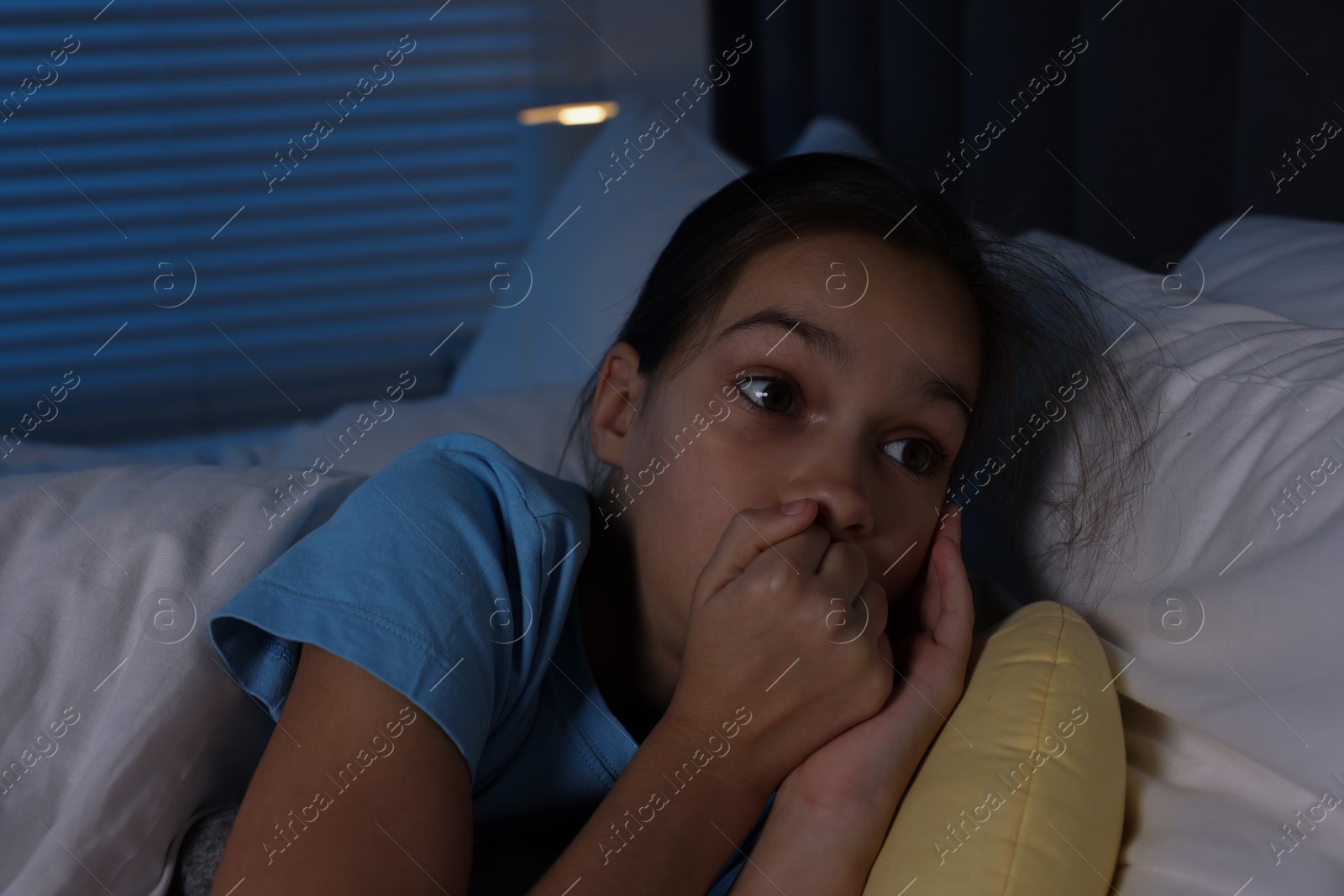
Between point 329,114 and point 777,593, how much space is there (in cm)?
236

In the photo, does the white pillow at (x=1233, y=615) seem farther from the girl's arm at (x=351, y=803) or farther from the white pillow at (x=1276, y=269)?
the girl's arm at (x=351, y=803)

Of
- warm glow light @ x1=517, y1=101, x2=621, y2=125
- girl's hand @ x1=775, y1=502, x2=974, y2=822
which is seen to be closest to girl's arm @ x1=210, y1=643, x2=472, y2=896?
girl's hand @ x1=775, y1=502, x2=974, y2=822

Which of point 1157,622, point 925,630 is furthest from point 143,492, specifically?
point 1157,622

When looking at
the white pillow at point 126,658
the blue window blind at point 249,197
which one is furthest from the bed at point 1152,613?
the blue window blind at point 249,197

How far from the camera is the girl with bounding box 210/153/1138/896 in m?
0.60

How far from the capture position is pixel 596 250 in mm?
1562

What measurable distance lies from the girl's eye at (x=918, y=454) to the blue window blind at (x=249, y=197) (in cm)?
193

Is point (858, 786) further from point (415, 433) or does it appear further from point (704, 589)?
point (415, 433)

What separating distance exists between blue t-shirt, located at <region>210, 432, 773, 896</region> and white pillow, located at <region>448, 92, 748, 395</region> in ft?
2.23

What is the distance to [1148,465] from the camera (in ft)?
2.46

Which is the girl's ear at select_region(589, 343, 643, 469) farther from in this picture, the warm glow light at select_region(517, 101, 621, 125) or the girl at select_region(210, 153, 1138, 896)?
the warm glow light at select_region(517, 101, 621, 125)

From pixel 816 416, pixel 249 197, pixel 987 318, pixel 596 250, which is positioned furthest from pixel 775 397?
pixel 249 197

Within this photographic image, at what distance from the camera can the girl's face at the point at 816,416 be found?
722 mm

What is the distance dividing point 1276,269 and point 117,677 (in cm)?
98
